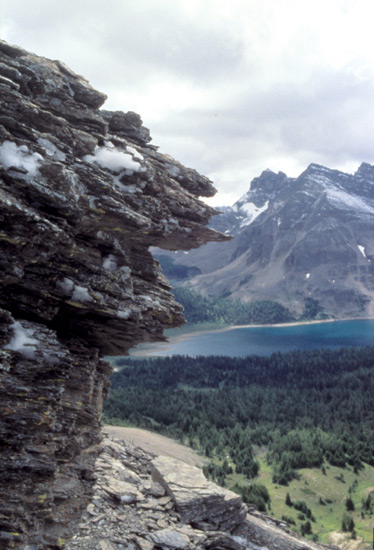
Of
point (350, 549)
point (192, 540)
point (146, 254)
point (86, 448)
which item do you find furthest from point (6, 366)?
point (350, 549)

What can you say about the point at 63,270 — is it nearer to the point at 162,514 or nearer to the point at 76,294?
the point at 76,294

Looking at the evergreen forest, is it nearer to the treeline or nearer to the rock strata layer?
the treeline

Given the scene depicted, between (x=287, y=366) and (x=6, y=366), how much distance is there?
140 metres

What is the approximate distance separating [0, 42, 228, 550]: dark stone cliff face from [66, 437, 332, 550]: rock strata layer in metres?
2.22

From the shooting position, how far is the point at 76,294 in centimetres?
1695

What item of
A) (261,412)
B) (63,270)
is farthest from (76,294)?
(261,412)

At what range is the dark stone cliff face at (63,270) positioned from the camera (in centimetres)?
1507

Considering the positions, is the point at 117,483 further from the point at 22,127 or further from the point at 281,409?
the point at 281,409

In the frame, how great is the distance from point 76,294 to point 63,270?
3.77 ft

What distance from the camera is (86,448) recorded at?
2056 centimetres

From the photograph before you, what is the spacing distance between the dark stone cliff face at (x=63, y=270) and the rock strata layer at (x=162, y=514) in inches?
87.4

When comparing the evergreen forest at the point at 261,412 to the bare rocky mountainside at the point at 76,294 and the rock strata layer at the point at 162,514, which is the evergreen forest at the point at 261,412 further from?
the bare rocky mountainside at the point at 76,294

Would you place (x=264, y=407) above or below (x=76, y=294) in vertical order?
below

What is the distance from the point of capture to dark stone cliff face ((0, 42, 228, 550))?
15.1 meters
